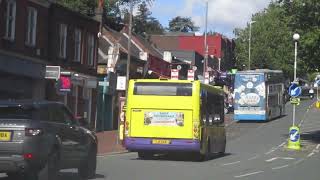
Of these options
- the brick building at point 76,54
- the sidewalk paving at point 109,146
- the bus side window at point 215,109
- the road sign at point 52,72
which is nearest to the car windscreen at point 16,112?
the sidewalk paving at point 109,146

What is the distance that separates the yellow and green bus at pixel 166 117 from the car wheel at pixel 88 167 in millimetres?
7921

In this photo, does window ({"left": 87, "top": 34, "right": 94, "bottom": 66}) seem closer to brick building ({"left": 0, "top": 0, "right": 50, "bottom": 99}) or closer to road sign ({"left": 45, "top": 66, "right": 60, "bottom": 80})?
brick building ({"left": 0, "top": 0, "right": 50, "bottom": 99})

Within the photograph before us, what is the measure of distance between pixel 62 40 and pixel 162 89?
12.9m

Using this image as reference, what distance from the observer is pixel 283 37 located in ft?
236

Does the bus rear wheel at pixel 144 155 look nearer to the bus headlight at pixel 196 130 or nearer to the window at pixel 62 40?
the bus headlight at pixel 196 130

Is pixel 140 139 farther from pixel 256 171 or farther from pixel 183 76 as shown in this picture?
pixel 183 76

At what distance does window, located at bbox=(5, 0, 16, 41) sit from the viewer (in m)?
29.8

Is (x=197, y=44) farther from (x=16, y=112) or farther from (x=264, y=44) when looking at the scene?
(x=16, y=112)

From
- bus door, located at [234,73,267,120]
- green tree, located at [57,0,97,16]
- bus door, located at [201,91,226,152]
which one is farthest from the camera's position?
bus door, located at [234,73,267,120]

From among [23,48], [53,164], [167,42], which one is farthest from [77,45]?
[167,42]

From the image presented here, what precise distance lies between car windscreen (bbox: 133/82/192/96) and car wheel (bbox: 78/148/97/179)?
8385 millimetres

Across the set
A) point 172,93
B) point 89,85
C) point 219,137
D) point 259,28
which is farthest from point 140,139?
point 259,28

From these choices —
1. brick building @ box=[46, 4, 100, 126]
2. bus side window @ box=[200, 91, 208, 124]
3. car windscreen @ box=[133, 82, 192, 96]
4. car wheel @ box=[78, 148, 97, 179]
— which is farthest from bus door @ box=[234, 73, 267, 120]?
car wheel @ box=[78, 148, 97, 179]

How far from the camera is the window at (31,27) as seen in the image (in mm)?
32094
